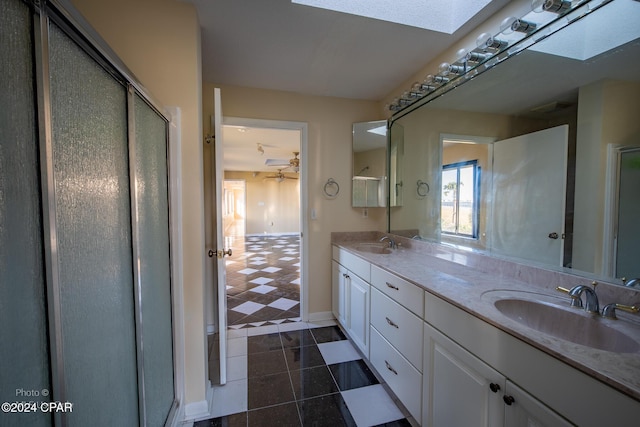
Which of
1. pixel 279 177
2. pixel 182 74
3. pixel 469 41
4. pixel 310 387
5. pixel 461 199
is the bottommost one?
pixel 310 387

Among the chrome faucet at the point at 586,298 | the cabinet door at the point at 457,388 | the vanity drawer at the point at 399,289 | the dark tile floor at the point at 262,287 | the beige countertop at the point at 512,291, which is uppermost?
the chrome faucet at the point at 586,298

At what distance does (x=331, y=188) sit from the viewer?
272cm

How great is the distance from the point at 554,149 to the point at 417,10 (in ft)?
3.80

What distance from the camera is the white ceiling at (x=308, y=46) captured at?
4.96ft

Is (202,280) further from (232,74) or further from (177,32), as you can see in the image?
(232,74)

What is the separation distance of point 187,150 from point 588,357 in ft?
6.26

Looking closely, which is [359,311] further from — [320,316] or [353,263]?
[320,316]

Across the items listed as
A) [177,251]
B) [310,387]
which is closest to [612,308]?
[310,387]

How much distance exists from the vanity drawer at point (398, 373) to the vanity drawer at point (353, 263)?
1.32 feet

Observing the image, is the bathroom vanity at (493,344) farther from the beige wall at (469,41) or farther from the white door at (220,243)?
the beige wall at (469,41)

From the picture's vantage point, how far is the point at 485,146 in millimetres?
1684

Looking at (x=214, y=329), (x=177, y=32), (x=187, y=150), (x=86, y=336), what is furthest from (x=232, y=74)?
(x=214, y=329)

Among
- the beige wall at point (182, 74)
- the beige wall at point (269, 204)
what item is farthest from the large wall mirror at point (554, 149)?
the beige wall at point (269, 204)

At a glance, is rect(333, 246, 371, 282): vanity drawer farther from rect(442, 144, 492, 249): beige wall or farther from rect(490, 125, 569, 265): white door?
rect(490, 125, 569, 265): white door
